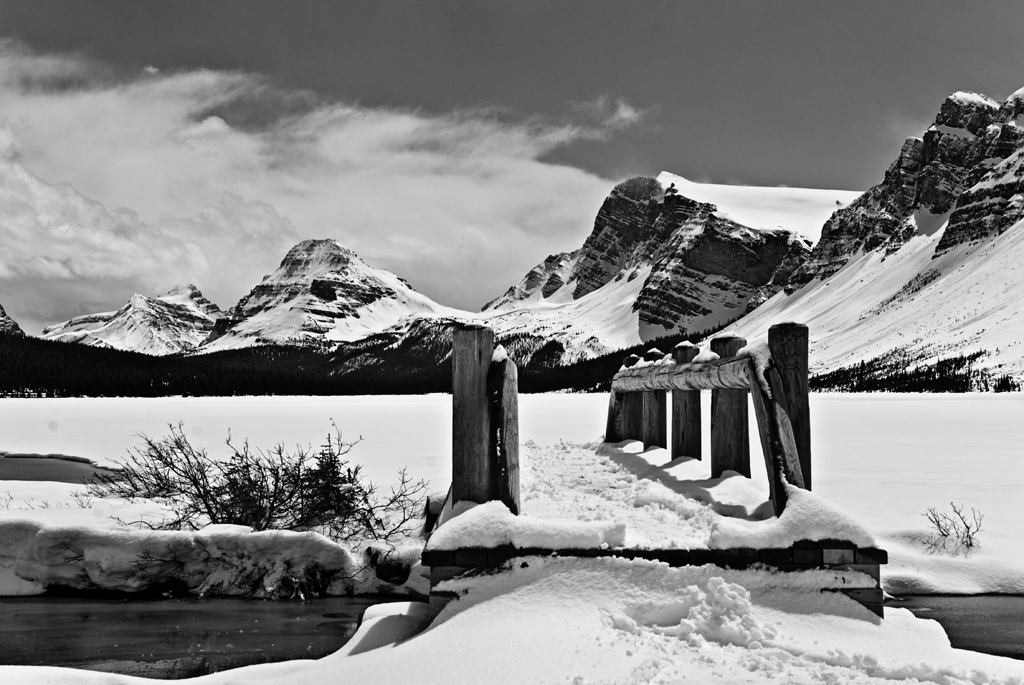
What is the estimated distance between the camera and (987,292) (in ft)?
306

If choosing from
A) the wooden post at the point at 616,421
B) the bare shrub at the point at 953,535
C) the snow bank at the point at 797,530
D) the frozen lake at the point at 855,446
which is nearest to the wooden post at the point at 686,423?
the frozen lake at the point at 855,446

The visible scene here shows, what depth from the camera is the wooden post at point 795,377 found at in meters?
5.74

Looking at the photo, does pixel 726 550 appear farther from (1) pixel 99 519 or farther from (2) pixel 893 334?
(2) pixel 893 334

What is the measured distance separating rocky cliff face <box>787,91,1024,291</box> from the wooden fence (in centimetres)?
15468

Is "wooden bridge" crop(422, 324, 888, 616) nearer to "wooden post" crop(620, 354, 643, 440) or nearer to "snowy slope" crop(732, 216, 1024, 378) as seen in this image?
"wooden post" crop(620, 354, 643, 440)

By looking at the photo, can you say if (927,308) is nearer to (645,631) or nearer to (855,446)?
(855,446)

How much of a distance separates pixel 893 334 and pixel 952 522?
97.9m

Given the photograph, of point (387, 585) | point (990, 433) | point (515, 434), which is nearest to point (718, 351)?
point (515, 434)

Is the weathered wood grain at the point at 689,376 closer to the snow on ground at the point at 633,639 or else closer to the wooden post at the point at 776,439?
the wooden post at the point at 776,439

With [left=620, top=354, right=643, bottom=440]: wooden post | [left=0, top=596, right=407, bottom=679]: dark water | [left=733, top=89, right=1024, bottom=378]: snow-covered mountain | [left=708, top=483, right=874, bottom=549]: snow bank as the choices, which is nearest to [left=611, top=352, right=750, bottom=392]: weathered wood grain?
[left=620, top=354, right=643, bottom=440]: wooden post

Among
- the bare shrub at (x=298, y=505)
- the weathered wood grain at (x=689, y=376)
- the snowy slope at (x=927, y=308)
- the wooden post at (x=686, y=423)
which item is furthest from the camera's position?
the snowy slope at (x=927, y=308)

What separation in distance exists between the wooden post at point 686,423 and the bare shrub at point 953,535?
2761mm

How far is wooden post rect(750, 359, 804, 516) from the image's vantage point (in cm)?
549

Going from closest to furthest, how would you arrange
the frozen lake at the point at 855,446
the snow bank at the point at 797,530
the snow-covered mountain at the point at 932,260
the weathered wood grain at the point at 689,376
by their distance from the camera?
the snow bank at the point at 797,530
the weathered wood grain at the point at 689,376
the frozen lake at the point at 855,446
the snow-covered mountain at the point at 932,260
